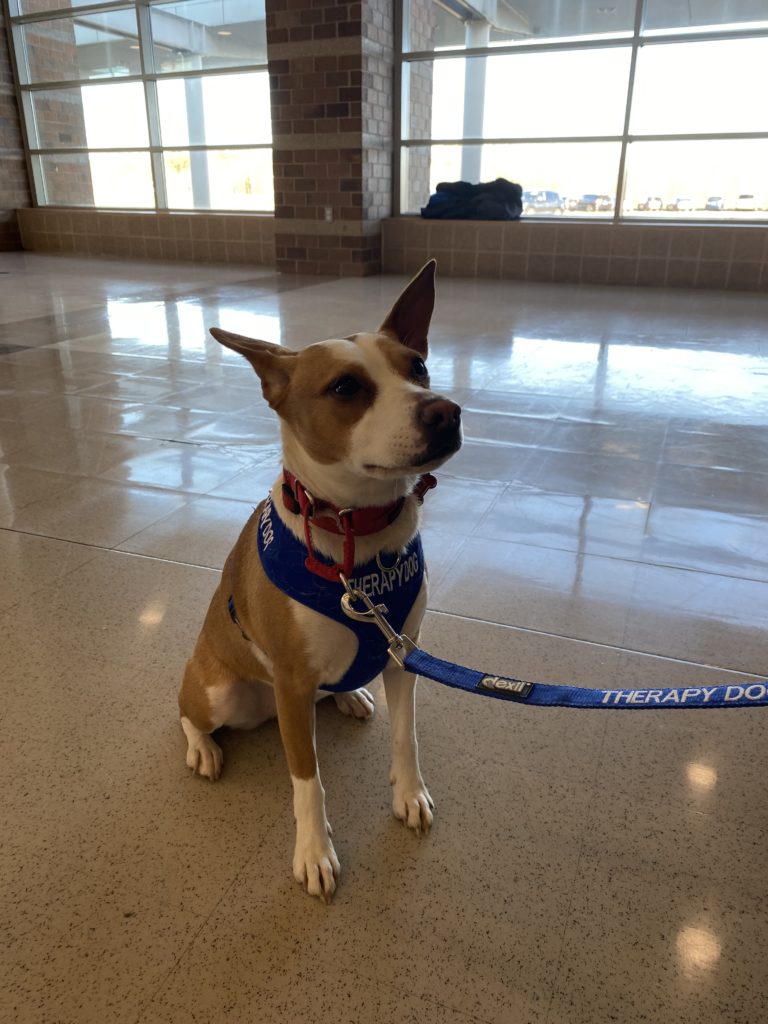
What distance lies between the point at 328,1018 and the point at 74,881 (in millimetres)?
561

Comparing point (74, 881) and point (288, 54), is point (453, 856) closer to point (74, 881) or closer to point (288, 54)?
point (74, 881)

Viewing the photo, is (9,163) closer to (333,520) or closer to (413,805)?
(333,520)

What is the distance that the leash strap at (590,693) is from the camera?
1.08 metres

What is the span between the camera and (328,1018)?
117 centimetres

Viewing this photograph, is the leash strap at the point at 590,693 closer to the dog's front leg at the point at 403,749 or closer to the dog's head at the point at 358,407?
the dog's front leg at the point at 403,749

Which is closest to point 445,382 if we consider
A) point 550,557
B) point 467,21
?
point 550,557

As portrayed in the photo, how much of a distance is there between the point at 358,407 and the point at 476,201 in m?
9.47

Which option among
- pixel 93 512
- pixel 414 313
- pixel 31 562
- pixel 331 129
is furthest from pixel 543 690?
pixel 331 129

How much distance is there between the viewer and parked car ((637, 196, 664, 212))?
9.41m

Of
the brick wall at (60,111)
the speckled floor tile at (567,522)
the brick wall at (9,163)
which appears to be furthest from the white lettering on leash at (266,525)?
the brick wall at (9,163)

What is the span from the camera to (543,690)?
1.25 metres

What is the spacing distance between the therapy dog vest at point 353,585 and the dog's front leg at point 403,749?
0.12 m

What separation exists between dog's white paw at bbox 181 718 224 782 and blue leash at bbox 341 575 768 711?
572 mm

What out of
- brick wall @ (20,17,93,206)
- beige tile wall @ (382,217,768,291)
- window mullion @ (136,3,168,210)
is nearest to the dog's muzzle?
beige tile wall @ (382,217,768,291)
